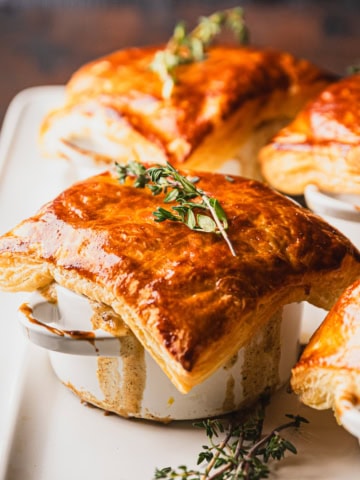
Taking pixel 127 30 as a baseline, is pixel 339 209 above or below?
above

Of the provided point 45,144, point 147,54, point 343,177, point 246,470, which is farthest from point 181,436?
point 147,54

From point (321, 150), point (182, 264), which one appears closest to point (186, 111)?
point (321, 150)

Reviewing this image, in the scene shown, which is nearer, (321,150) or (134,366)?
(134,366)

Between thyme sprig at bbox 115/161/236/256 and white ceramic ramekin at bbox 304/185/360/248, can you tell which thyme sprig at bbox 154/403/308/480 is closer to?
thyme sprig at bbox 115/161/236/256

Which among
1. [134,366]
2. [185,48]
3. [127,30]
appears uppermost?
[185,48]

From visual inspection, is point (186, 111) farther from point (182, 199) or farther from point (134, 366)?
point (134, 366)

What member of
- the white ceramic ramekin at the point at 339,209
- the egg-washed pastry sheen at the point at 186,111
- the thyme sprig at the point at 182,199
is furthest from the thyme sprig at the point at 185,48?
the thyme sprig at the point at 182,199

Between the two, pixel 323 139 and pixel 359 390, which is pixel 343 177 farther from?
pixel 359 390
